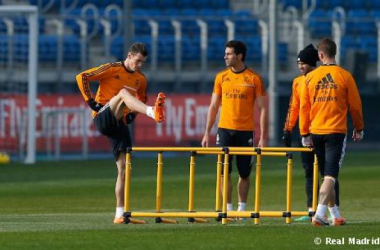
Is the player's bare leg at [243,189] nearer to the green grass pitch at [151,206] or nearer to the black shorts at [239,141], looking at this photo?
the black shorts at [239,141]

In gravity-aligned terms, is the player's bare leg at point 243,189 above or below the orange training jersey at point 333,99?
below

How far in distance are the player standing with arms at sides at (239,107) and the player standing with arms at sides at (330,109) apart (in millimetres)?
1984

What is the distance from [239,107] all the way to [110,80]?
1.81 metres

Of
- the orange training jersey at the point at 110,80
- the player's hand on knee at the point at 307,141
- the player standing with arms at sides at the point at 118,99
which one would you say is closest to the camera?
the player's hand on knee at the point at 307,141

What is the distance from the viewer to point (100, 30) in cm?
4397

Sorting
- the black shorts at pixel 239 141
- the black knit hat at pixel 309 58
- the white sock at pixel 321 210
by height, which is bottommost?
the white sock at pixel 321 210

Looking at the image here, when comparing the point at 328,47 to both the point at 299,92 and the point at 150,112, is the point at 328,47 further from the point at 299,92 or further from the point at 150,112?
the point at 150,112

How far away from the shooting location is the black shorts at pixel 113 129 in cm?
1711

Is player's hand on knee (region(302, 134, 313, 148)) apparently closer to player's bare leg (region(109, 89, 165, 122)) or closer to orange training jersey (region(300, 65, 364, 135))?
orange training jersey (region(300, 65, 364, 135))

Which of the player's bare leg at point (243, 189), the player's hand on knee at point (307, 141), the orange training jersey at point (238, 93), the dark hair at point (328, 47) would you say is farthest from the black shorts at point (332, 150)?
the player's bare leg at point (243, 189)

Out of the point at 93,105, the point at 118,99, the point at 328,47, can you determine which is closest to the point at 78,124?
the point at 93,105

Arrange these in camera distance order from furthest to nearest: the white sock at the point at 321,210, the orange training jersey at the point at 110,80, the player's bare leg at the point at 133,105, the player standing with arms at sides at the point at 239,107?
the player standing with arms at sides at the point at 239,107 → the orange training jersey at the point at 110,80 → the white sock at the point at 321,210 → the player's bare leg at the point at 133,105

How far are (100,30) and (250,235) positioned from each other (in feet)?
96.7

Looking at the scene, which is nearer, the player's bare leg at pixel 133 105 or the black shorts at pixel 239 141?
the player's bare leg at pixel 133 105
